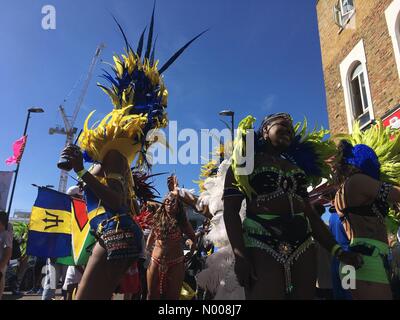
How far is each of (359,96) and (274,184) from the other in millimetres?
10533

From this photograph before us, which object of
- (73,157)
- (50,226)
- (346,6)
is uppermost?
(346,6)

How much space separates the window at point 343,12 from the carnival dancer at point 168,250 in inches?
398

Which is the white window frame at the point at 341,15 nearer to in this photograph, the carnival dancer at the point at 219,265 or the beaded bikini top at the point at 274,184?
the carnival dancer at the point at 219,265

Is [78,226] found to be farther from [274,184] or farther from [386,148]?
[386,148]

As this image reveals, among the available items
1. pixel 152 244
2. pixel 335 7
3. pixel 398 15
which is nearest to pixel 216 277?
pixel 152 244

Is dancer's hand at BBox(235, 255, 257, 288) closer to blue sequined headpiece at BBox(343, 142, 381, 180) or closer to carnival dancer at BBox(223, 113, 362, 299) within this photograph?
carnival dancer at BBox(223, 113, 362, 299)

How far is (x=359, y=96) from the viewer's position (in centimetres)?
1141

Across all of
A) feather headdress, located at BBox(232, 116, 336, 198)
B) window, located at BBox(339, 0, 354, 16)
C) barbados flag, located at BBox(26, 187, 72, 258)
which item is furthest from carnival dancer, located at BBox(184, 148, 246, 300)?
window, located at BBox(339, 0, 354, 16)

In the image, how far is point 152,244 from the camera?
520 centimetres

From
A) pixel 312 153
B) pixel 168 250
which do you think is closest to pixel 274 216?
pixel 312 153

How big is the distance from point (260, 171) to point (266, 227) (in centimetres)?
38

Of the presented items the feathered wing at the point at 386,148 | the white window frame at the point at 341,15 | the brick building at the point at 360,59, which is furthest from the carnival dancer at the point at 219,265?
the white window frame at the point at 341,15

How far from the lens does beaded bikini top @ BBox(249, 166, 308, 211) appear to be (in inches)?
88.9
